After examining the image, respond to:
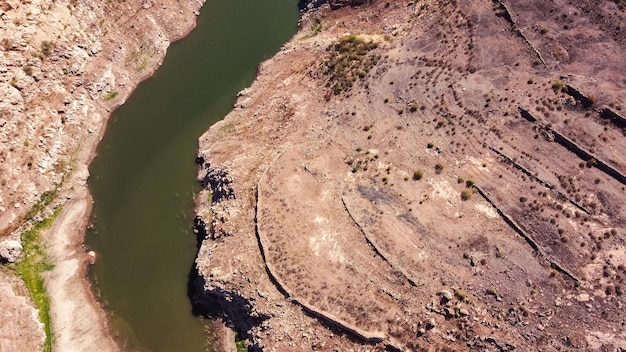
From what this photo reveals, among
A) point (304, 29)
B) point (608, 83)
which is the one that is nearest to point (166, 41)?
point (304, 29)

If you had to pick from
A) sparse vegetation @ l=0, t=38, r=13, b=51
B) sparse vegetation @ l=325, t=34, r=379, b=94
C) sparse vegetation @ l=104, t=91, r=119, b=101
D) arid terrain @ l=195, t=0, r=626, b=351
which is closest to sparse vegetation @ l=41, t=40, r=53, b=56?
sparse vegetation @ l=0, t=38, r=13, b=51

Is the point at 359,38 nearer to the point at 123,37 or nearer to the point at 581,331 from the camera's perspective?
the point at 123,37

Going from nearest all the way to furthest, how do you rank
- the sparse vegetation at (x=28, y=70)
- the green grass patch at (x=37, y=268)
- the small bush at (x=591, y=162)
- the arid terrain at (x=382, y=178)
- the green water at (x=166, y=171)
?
1. the arid terrain at (x=382, y=178)
2. the green grass patch at (x=37, y=268)
3. the small bush at (x=591, y=162)
4. the green water at (x=166, y=171)
5. the sparse vegetation at (x=28, y=70)

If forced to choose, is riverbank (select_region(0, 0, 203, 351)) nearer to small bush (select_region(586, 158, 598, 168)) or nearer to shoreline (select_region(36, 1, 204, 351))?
shoreline (select_region(36, 1, 204, 351))

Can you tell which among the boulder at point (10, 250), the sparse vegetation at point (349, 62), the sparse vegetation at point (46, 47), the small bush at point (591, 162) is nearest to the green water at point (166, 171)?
the boulder at point (10, 250)

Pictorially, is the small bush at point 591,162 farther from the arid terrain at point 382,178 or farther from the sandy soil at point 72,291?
the sandy soil at point 72,291

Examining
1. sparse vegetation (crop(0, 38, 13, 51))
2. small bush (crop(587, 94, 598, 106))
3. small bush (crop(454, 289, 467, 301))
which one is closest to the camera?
small bush (crop(454, 289, 467, 301))
